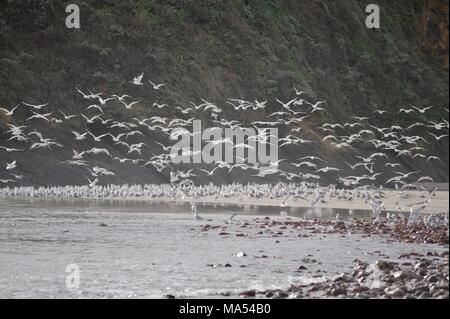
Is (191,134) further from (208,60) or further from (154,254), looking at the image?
(154,254)

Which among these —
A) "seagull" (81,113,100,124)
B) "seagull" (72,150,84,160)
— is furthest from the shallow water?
"seagull" (81,113,100,124)

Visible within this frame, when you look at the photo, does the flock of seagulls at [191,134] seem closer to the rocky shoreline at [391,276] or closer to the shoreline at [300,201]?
the shoreline at [300,201]

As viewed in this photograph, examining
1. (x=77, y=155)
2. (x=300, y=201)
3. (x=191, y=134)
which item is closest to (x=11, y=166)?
(x=77, y=155)

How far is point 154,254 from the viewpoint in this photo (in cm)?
2131

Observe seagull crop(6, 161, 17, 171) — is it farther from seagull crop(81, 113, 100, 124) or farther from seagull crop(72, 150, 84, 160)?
seagull crop(81, 113, 100, 124)

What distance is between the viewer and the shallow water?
16281mm

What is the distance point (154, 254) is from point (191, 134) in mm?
30026

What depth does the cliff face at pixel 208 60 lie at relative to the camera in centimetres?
5222

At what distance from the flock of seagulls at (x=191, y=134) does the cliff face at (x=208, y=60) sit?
0.41 m

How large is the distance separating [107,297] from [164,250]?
22.4ft

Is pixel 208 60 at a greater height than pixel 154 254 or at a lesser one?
greater

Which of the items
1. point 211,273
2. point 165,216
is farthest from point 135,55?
point 211,273

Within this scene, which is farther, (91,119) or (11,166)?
(91,119)
